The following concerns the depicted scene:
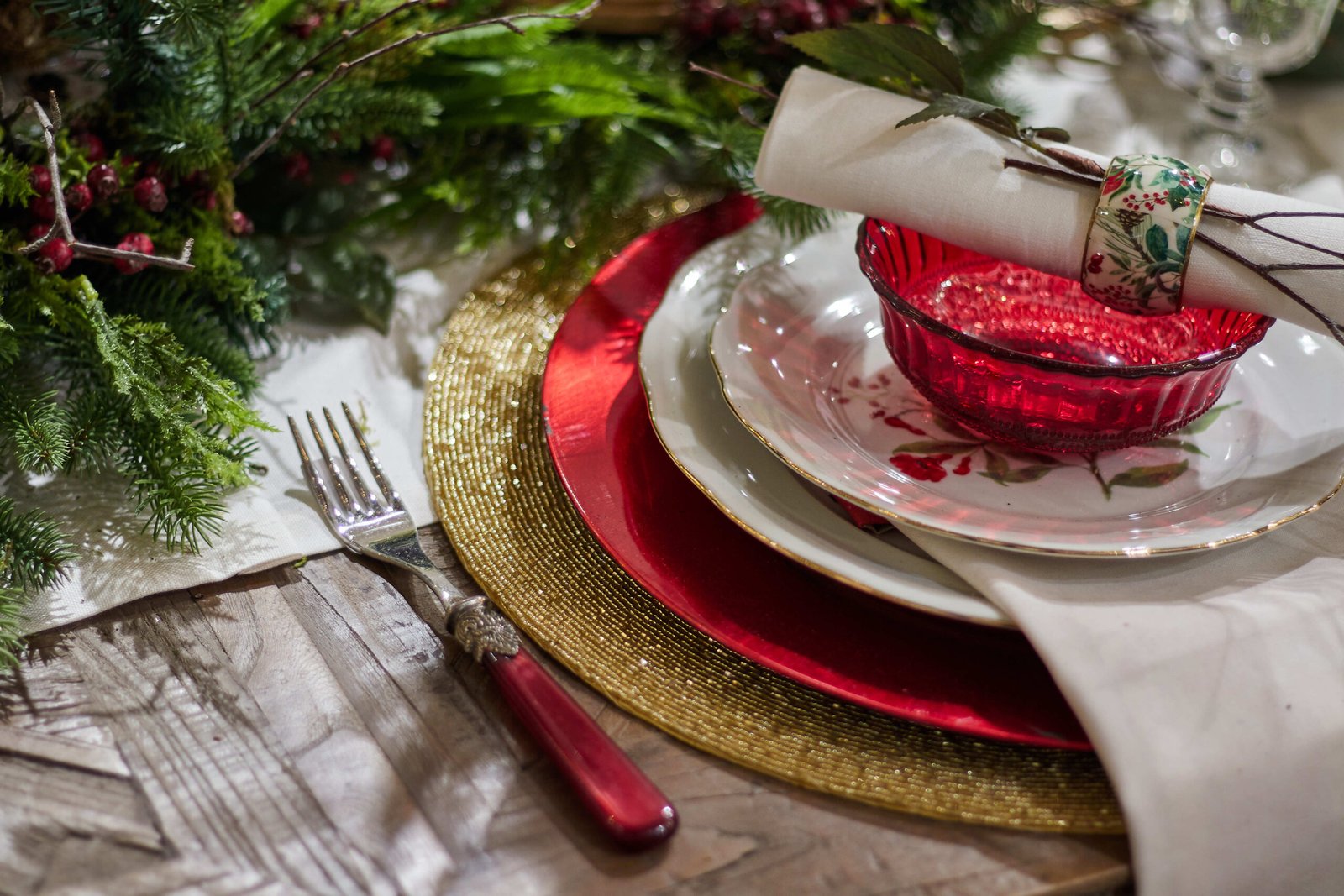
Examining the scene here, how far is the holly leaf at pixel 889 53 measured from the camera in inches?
25.0

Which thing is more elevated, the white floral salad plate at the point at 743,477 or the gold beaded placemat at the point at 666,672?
the white floral salad plate at the point at 743,477

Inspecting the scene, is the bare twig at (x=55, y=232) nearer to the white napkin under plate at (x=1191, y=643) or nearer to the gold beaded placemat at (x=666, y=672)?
the gold beaded placemat at (x=666, y=672)

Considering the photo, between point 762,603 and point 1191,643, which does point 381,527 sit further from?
point 1191,643

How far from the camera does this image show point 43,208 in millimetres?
619

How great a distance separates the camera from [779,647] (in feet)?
1.64

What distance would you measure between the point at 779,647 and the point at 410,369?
350 millimetres

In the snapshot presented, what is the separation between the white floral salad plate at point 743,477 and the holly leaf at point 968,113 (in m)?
0.15

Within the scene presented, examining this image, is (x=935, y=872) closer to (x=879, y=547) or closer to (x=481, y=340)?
(x=879, y=547)

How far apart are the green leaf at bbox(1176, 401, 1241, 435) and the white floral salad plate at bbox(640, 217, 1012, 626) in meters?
0.18

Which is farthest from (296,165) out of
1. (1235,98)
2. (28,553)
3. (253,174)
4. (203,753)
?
(1235,98)

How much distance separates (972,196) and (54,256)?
1.63 ft

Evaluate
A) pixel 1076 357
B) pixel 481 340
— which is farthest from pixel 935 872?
pixel 481 340

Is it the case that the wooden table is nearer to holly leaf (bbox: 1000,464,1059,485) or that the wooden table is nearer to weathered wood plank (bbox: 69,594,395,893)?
weathered wood plank (bbox: 69,594,395,893)

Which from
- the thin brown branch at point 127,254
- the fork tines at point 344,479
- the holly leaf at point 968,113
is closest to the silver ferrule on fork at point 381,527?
the fork tines at point 344,479
